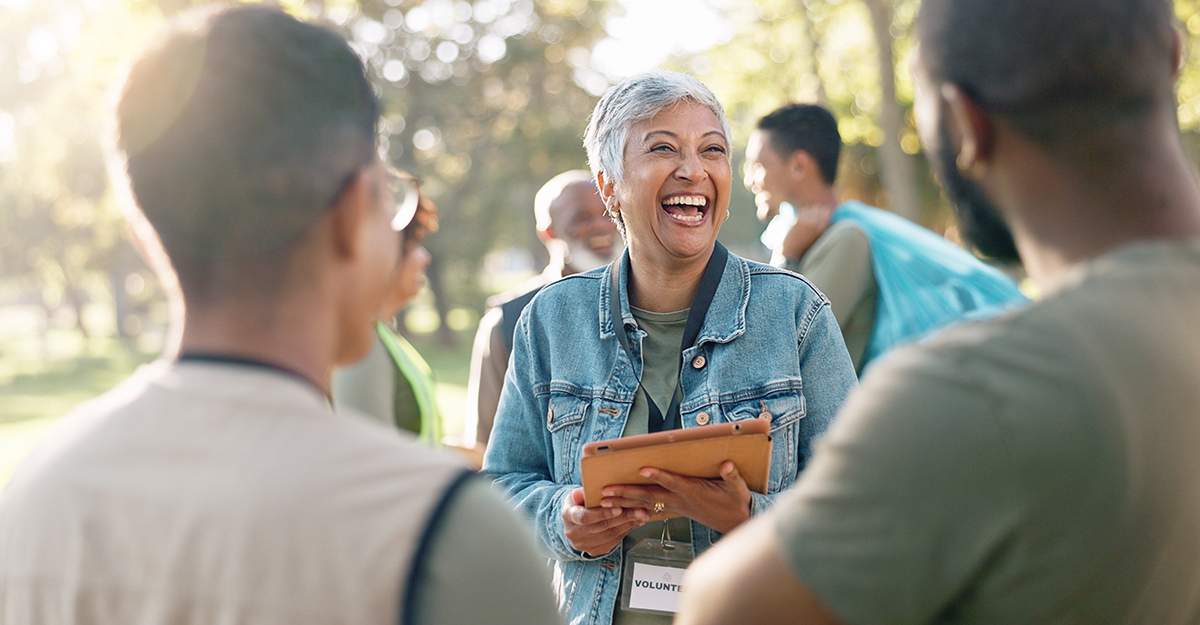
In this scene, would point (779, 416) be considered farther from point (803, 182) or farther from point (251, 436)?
point (803, 182)

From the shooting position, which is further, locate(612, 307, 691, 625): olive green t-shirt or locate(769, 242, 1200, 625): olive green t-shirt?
locate(612, 307, 691, 625): olive green t-shirt

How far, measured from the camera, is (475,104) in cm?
3028

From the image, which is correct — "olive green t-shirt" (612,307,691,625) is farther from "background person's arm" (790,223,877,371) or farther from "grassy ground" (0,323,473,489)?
"grassy ground" (0,323,473,489)

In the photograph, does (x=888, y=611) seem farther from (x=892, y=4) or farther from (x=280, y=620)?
(x=892, y=4)

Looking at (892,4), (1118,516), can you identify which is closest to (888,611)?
(1118,516)

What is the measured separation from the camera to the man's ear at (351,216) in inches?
48.4

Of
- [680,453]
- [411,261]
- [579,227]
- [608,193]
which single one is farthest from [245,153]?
[579,227]

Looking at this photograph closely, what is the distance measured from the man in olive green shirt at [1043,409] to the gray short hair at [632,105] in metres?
1.56

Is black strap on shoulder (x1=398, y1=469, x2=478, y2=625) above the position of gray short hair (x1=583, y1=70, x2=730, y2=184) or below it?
below

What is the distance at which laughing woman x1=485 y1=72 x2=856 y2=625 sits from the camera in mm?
2408

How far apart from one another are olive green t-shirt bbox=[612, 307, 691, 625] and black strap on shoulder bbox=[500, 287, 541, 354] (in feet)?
4.21

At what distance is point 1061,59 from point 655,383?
1.59m

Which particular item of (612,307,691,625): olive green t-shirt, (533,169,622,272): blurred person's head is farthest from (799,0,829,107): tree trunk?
(612,307,691,625): olive green t-shirt

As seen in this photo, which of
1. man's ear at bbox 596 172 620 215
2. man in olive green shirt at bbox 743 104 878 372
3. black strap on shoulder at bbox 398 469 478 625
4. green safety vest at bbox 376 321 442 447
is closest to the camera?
black strap on shoulder at bbox 398 469 478 625
